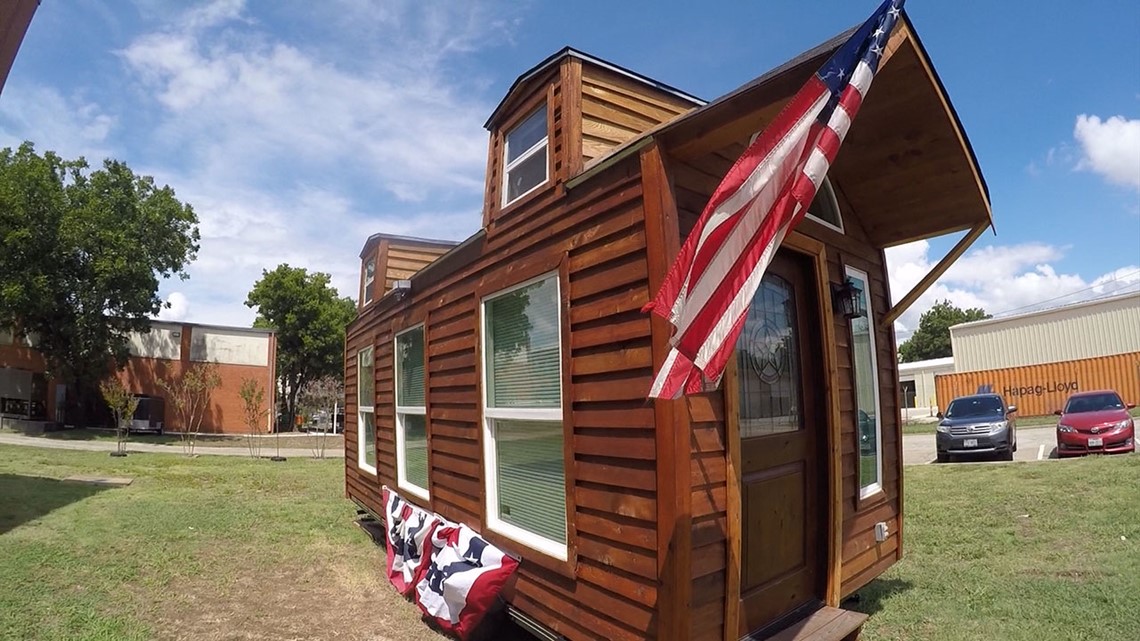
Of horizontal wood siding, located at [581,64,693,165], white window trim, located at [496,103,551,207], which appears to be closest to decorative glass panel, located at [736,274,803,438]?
horizontal wood siding, located at [581,64,693,165]

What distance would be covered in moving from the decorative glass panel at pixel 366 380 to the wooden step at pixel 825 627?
5921 millimetres

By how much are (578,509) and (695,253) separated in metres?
1.72

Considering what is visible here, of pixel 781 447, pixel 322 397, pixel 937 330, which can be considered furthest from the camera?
pixel 937 330

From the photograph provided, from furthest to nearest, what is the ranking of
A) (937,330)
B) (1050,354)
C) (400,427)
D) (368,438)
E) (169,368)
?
(937,330)
(169,368)
(1050,354)
(368,438)
(400,427)

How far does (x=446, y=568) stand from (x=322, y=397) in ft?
117

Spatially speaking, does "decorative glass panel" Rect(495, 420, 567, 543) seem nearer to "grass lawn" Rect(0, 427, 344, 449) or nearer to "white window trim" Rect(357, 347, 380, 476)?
"white window trim" Rect(357, 347, 380, 476)

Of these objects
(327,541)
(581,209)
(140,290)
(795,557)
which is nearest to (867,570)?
(795,557)

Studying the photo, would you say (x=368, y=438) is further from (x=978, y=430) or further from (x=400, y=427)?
(x=978, y=430)

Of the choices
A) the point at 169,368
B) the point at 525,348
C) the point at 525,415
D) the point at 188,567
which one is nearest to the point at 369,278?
the point at 188,567

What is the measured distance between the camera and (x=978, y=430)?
12.4m

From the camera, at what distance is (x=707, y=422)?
123 inches

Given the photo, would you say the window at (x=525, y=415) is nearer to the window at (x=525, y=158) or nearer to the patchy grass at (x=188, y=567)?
the window at (x=525, y=158)

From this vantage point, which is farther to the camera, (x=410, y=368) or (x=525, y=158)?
(x=410, y=368)

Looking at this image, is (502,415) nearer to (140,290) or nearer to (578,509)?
(578,509)
